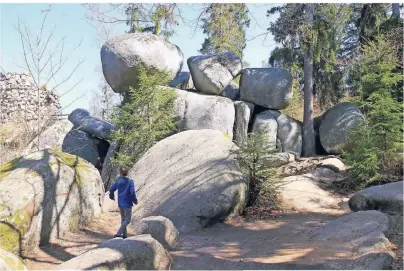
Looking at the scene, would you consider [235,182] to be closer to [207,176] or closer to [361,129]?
[207,176]

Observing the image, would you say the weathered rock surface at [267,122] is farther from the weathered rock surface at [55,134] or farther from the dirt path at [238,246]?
the weathered rock surface at [55,134]

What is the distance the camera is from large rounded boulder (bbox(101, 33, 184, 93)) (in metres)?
14.0

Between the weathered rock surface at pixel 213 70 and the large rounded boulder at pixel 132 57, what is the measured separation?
0.91 metres

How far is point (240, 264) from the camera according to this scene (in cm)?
568

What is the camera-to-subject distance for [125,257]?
5012 mm

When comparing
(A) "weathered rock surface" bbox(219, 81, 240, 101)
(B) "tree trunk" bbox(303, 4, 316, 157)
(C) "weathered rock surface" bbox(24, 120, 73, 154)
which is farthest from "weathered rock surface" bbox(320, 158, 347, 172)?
(C) "weathered rock surface" bbox(24, 120, 73, 154)

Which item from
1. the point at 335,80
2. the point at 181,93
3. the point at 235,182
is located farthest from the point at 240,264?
the point at 335,80

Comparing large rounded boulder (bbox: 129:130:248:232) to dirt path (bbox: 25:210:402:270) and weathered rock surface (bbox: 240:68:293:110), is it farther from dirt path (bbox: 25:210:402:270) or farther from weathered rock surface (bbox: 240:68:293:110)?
weathered rock surface (bbox: 240:68:293:110)

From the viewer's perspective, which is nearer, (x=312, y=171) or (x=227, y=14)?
(x=227, y=14)

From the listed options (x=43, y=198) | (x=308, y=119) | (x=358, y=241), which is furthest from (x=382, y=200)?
(x=308, y=119)

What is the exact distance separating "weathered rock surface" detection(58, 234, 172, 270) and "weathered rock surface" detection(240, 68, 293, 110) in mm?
10182

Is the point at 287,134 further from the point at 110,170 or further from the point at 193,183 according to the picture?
the point at 193,183

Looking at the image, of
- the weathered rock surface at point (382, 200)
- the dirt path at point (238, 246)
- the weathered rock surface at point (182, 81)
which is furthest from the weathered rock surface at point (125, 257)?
the weathered rock surface at point (182, 81)

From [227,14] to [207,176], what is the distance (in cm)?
443
